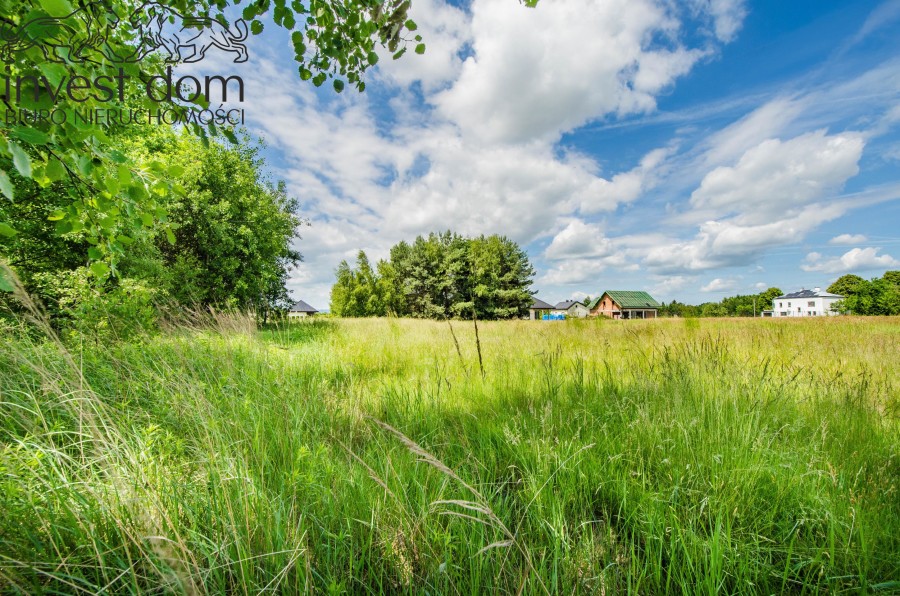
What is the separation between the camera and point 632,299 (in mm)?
66562

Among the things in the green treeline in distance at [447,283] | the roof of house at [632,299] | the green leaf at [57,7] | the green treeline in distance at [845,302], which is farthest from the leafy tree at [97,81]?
the roof of house at [632,299]

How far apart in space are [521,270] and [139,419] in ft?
143

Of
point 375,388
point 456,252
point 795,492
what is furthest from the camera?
point 456,252

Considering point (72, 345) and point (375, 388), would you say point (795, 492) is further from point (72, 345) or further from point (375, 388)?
point (72, 345)

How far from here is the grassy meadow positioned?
1.27m

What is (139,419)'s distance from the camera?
97.7 inches

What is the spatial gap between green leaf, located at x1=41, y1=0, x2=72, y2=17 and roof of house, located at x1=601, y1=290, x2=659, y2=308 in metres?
72.5

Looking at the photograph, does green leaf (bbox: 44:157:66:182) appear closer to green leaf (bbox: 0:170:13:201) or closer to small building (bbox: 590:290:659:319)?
green leaf (bbox: 0:170:13:201)

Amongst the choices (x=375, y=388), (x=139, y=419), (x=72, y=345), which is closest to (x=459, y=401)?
(x=375, y=388)

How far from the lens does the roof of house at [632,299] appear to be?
65.7 metres

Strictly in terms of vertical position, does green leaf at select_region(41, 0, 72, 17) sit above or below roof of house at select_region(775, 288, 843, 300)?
below

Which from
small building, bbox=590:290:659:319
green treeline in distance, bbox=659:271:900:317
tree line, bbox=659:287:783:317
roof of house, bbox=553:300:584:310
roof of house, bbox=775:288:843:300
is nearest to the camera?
green treeline in distance, bbox=659:271:900:317

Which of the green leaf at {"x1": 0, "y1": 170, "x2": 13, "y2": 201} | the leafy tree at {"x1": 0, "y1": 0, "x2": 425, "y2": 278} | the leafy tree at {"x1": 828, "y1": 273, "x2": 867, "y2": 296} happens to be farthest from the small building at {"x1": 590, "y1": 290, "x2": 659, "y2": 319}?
the green leaf at {"x1": 0, "y1": 170, "x2": 13, "y2": 201}

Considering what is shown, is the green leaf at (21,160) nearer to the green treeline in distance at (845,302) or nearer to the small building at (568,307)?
the green treeline in distance at (845,302)
